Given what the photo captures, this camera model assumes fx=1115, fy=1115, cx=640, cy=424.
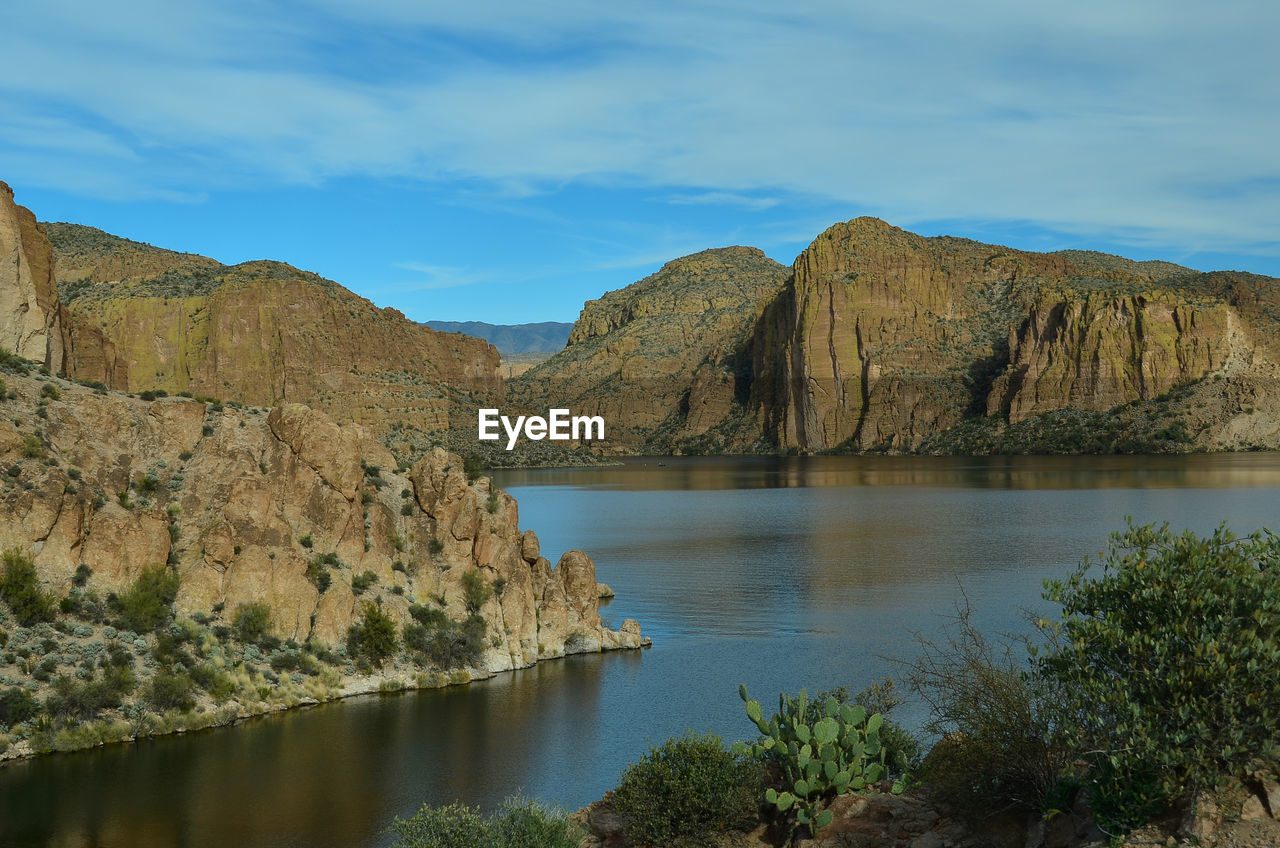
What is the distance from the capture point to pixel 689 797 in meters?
17.8

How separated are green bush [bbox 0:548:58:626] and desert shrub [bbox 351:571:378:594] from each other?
341 inches

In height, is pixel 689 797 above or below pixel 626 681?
above

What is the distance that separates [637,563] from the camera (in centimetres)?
6494

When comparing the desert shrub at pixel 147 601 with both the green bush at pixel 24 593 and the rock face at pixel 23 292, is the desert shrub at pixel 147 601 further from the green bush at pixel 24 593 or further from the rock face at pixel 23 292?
the rock face at pixel 23 292

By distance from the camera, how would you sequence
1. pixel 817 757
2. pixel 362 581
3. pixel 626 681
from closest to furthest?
pixel 817 757 < pixel 626 681 < pixel 362 581

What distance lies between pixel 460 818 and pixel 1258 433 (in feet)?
700

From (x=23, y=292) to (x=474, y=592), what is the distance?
2192 cm

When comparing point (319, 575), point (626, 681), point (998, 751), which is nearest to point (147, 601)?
point (319, 575)

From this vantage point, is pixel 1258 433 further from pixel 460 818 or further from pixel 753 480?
pixel 460 818

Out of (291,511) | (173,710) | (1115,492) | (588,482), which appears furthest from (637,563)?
(588,482)

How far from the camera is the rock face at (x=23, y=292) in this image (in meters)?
42.4

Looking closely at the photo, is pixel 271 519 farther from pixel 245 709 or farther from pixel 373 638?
pixel 245 709

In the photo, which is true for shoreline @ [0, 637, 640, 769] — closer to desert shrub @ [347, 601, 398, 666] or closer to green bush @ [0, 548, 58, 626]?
desert shrub @ [347, 601, 398, 666]

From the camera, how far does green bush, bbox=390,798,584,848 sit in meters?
16.3
